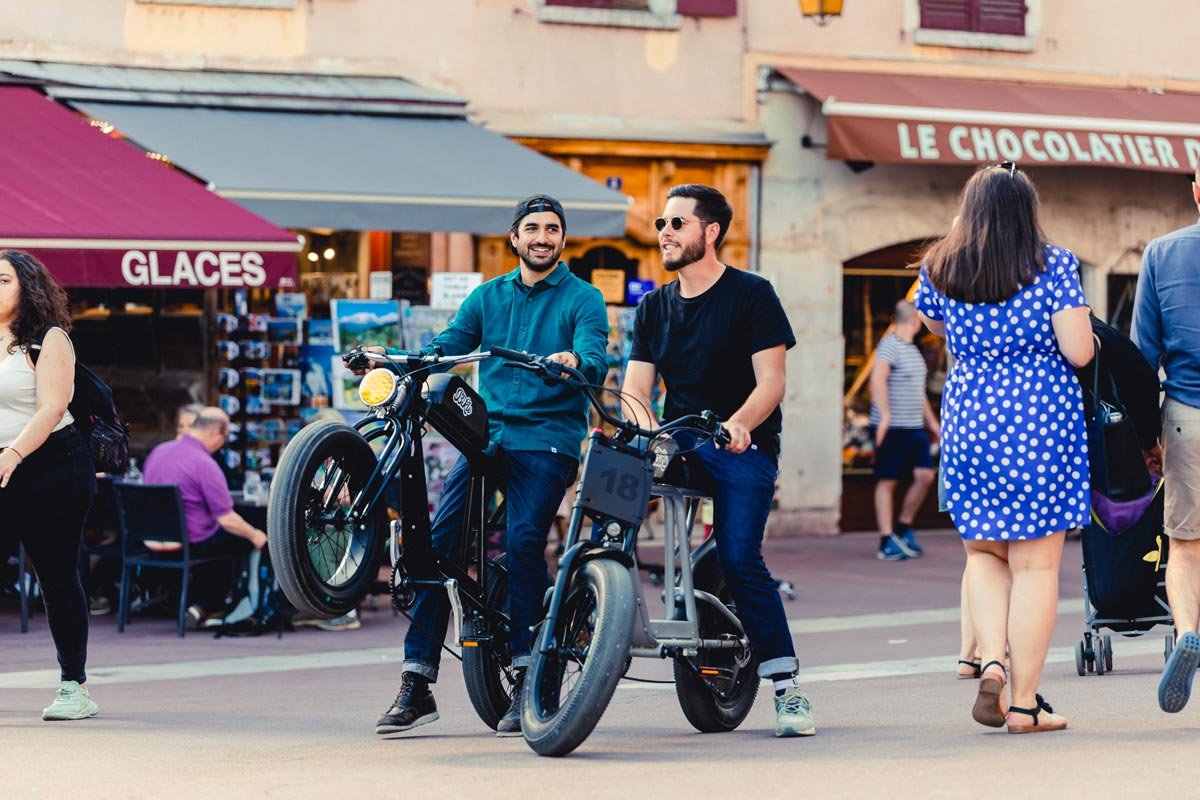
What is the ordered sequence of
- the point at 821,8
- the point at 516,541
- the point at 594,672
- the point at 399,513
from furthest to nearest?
1. the point at 821,8
2. the point at 516,541
3. the point at 399,513
4. the point at 594,672

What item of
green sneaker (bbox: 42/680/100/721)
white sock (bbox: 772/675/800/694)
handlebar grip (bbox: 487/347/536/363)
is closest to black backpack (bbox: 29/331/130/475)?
green sneaker (bbox: 42/680/100/721)

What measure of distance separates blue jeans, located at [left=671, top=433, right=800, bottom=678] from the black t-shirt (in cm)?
13

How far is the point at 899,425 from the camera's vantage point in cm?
1577

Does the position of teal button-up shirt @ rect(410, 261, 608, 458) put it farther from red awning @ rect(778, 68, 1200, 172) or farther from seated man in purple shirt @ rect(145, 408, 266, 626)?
red awning @ rect(778, 68, 1200, 172)

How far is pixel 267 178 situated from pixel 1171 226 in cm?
869

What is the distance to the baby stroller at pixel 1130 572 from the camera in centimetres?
820

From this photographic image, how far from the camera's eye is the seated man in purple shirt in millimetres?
11445

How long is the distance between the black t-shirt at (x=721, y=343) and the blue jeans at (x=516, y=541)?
48 centimetres

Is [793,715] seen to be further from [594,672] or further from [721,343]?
[721,343]

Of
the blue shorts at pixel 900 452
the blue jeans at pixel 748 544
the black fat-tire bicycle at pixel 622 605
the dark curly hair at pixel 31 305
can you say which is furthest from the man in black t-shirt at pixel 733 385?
the blue shorts at pixel 900 452

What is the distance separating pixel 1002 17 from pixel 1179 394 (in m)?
11.4

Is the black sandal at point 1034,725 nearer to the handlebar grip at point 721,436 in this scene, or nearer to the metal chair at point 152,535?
the handlebar grip at point 721,436

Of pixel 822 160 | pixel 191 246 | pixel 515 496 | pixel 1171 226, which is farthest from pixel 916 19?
pixel 515 496

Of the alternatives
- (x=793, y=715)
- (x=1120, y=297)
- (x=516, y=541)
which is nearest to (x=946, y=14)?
(x=1120, y=297)
